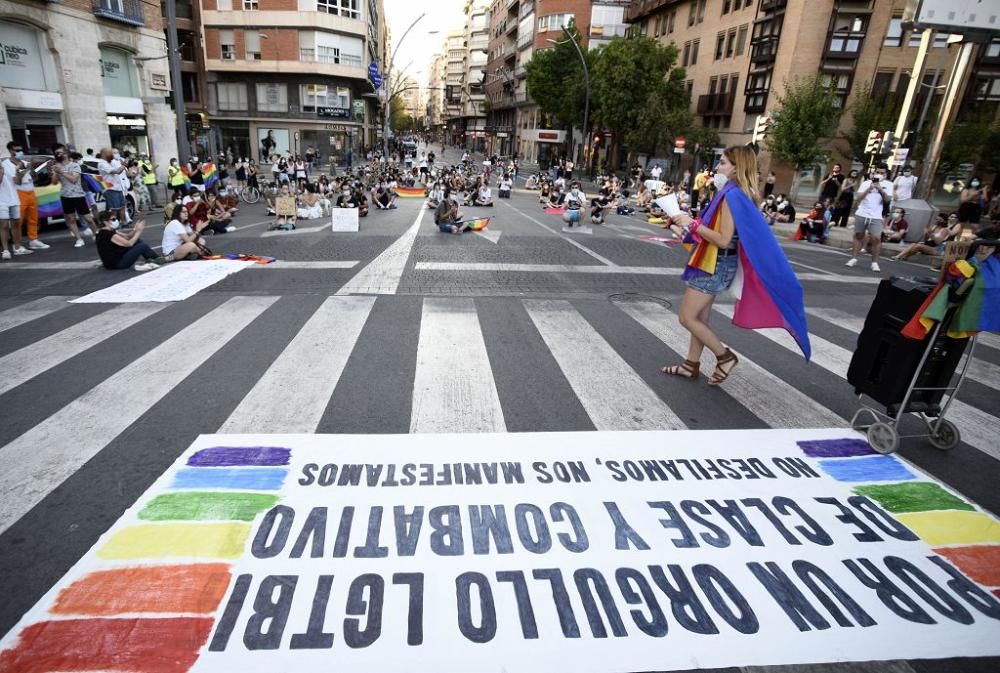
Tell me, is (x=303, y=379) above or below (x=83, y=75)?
below

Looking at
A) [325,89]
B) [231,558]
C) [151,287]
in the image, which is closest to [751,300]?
[231,558]

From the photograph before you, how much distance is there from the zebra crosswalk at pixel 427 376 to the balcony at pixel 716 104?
3601cm

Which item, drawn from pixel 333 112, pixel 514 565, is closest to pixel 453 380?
pixel 514 565

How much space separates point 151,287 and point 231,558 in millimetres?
6536

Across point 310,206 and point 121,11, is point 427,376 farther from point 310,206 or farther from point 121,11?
point 121,11

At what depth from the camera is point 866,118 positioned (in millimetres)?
30062

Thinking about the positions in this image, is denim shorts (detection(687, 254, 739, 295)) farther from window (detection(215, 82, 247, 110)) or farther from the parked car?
window (detection(215, 82, 247, 110))

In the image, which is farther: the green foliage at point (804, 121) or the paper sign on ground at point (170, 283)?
the green foliage at point (804, 121)

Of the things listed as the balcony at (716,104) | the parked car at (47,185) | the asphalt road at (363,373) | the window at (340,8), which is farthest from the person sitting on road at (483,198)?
the window at (340,8)

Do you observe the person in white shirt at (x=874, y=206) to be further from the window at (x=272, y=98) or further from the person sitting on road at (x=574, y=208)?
the window at (x=272, y=98)

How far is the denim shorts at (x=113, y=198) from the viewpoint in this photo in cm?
1371

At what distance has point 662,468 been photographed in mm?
3750

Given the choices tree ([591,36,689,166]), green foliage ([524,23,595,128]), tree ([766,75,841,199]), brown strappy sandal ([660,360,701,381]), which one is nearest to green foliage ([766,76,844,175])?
tree ([766,75,841,199])

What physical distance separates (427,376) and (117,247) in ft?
22.3
